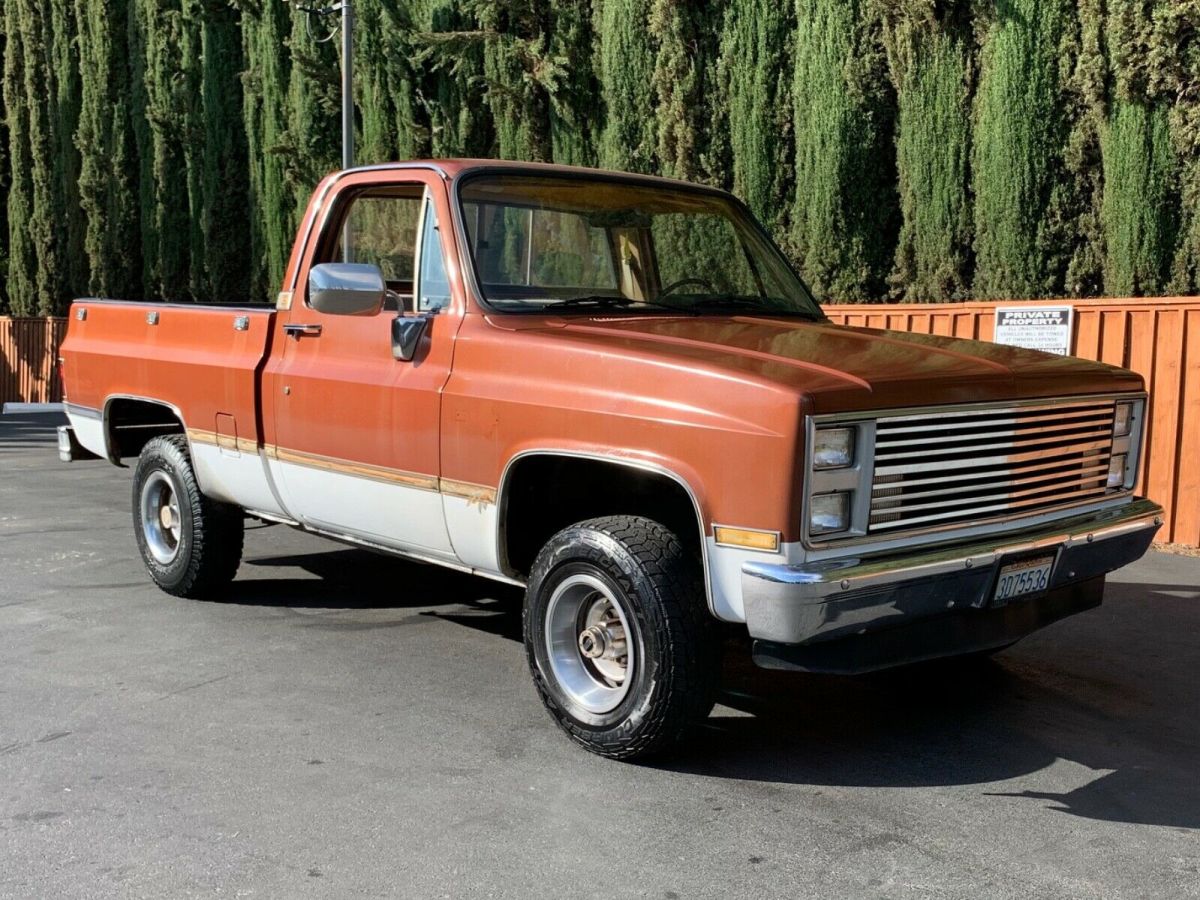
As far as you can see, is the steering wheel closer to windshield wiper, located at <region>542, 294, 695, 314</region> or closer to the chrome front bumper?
windshield wiper, located at <region>542, 294, 695, 314</region>

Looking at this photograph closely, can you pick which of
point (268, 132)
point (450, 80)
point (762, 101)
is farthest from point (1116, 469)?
point (268, 132)

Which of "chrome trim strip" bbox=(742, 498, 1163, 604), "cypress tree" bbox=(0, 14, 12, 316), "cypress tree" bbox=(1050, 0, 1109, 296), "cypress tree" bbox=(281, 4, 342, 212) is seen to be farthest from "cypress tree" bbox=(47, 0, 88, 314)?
"chrome trim strip" bbox=(742, 498, 1163, 604)

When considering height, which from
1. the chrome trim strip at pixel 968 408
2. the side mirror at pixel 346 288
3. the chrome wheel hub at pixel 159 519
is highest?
the side mirror at pixel 346 288

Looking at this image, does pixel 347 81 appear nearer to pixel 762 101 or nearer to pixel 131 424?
pixel 762 101

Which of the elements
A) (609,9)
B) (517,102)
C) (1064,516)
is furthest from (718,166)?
→ (1064,516)

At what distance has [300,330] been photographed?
19.9 feet

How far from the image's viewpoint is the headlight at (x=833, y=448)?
4.11m

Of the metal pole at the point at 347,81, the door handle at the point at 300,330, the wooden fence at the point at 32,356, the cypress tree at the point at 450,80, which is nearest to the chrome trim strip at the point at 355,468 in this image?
the door handle at the point at 300,330

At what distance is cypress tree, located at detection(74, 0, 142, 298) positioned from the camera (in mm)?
26828

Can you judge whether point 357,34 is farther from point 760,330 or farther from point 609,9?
point 760,330

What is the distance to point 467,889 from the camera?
3.61 meters

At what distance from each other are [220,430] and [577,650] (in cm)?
263

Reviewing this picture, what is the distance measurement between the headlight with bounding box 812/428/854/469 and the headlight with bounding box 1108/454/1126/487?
5.29 ft

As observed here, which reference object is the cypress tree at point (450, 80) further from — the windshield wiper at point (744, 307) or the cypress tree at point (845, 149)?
the windshield wiper at point (744, 307)
